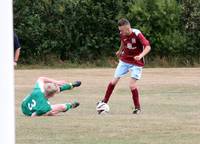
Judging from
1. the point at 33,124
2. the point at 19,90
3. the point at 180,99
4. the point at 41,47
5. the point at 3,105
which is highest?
→ the point at 3,105

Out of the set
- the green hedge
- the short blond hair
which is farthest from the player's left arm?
the green hedge

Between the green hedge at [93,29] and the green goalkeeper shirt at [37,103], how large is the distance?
86.8ft

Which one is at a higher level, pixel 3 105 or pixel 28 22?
pixel 3 105

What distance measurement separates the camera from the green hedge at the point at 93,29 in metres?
36.8

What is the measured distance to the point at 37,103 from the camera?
32.8ft

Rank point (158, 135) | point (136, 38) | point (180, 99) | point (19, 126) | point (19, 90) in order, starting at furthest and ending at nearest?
point (19, 90) < point (180, 99) < point (136, 38) < point (19, 126) < point (158, 135)

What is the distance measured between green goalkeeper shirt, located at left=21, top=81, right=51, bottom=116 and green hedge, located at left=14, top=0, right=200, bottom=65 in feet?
86.8

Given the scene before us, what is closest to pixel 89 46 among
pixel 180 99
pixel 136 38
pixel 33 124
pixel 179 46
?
pixel 179 46

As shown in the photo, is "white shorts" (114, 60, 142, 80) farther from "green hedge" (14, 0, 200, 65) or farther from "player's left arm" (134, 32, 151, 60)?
"green hedge" (14, 0, 200, 65)

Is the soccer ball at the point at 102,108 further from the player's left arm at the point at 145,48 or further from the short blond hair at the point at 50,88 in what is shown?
the short blond hair at the point at 50,88

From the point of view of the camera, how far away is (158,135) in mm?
7375

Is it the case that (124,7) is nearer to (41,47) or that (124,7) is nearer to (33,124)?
→ (41,47)

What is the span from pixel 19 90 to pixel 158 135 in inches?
469

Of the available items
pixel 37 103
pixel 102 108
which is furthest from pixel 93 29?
pixel 37 103
